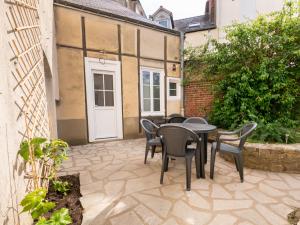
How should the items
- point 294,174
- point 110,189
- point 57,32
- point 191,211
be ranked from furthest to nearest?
1. point 57,32
2. point 294,174
3. point 110,189
4. point 191,211

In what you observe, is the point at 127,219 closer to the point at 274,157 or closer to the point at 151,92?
the point at 274,157

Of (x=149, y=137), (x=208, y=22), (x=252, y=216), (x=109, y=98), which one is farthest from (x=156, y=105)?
(x=208, y=22)

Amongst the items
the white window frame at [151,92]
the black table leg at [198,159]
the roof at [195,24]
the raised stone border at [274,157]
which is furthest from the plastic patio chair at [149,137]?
the roof at [195,24]

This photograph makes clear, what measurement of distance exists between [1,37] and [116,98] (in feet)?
14.0

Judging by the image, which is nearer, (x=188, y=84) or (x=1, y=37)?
(x=1, y=37)

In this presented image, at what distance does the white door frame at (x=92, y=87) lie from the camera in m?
4.75

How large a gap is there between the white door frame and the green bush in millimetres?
2954

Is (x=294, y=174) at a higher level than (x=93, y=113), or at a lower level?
lower

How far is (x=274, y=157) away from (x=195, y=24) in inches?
377

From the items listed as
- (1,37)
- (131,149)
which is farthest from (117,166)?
(1,37)

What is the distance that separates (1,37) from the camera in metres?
0.96

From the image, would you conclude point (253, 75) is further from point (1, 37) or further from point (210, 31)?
point (210, 31)

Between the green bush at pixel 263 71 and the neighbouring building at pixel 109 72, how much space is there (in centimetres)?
Result: 193

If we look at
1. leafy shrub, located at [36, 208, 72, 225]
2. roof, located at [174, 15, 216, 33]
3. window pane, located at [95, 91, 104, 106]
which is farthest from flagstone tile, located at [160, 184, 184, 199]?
roof, located at [174, 15, 216, 33]
